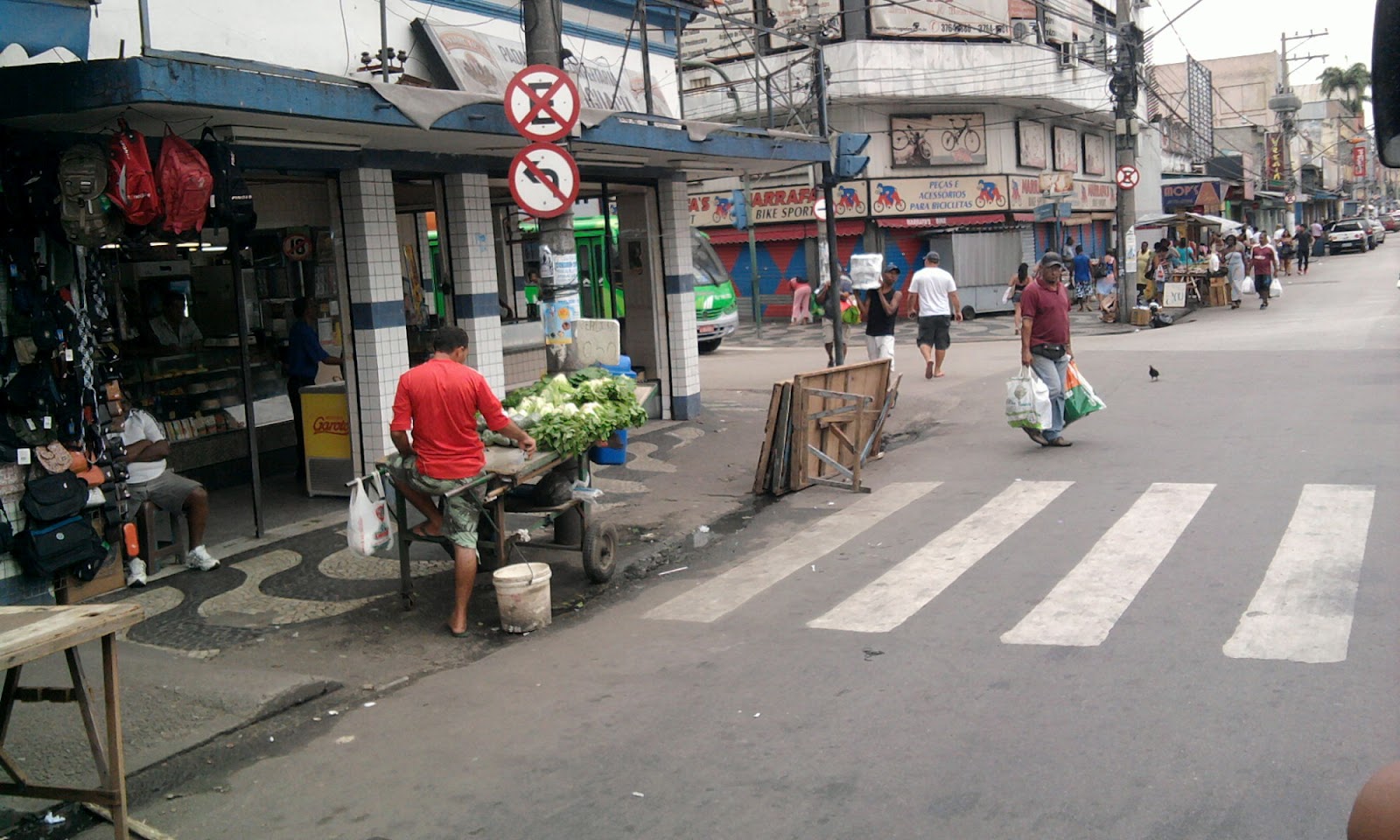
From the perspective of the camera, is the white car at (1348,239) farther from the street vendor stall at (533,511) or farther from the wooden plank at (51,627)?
the wooden plank at (51,627)

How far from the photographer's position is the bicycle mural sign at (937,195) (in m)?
35.1

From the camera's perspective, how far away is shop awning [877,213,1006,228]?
35.2 meters

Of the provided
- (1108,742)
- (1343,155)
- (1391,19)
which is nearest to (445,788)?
(1108,742)

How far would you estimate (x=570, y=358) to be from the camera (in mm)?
9484

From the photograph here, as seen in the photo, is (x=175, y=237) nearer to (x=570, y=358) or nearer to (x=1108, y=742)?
(x=570, y=358)

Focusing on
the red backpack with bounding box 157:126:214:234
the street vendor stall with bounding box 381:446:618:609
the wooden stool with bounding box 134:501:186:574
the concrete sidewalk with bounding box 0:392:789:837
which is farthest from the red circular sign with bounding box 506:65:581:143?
the wooden stool with bounding box 134:501:186:574

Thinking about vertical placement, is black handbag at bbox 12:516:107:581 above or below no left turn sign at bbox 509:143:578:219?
below

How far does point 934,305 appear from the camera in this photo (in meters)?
18.3

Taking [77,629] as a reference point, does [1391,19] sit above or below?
above

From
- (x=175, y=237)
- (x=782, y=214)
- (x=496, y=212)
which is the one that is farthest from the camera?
(x=782, y=214)

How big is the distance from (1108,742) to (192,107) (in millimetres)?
6500

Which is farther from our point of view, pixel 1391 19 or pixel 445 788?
pixel 445 788

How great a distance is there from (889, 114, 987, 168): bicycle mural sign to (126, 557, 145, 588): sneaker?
29.7 meters

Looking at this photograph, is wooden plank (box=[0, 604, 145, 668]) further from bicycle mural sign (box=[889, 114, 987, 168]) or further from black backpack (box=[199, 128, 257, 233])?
bicycle mural sign (box=[889, 114, 987, 168])
